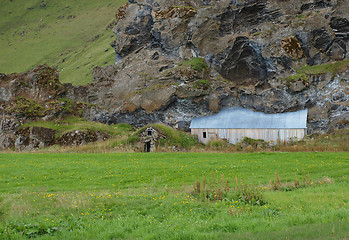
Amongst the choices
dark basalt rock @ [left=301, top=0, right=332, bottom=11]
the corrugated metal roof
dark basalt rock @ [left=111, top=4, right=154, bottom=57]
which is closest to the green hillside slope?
dark basalt rock @ [left=111, top=4, right=154, bottom=57]

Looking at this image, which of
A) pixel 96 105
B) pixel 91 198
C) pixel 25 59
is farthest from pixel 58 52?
pixel 91 198

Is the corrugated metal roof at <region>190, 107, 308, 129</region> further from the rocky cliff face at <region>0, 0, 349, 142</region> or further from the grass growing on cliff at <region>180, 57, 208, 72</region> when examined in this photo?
the grass growing on cliff at <region>180, 57, 208, 72</region>

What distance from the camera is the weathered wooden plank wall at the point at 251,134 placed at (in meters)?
46.9

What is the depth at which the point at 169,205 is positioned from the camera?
611 inches

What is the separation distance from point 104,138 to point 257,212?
40.3 m

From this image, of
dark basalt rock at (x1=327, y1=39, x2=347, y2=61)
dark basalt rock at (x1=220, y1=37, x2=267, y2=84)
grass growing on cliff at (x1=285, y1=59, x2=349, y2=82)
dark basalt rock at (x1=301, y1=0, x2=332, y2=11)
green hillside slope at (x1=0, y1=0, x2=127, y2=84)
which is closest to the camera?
grass growing on cliff at (x1=285, y1=59, x2=349, y2=82)

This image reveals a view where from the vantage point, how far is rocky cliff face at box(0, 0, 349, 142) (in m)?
50.3

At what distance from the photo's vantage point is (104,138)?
2041 inches

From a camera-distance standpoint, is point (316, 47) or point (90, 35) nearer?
point (316, 47)

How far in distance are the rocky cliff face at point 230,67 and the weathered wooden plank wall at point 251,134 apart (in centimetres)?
370

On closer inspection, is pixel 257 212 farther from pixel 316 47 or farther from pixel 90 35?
pixel 90 35

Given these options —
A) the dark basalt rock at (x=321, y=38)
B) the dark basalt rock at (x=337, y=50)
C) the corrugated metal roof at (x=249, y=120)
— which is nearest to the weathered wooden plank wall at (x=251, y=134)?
the corrugated metal roof at (x=249, y=120)

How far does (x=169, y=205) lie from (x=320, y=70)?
43.8m

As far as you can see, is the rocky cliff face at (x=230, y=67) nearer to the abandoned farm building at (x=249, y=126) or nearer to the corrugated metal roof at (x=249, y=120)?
the corrugated metal roof at (x=249, y=120)
